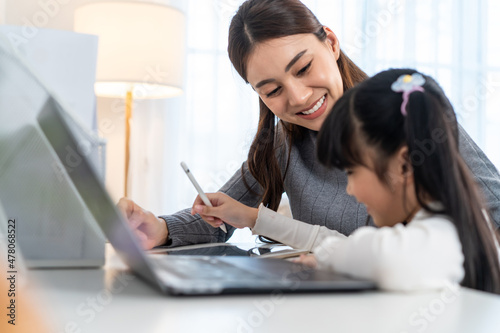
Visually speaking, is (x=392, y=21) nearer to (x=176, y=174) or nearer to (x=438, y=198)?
(x=176, y=174)

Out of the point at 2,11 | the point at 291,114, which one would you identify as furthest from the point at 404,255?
the point at 2,11

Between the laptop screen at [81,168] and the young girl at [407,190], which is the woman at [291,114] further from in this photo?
the laptop screen at [81,168]

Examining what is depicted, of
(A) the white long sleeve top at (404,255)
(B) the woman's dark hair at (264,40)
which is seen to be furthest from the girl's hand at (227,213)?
(A) the white long sleeve top at (404,255)

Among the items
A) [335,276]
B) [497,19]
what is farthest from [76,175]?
[497,19]

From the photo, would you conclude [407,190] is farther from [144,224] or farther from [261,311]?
[144,224]

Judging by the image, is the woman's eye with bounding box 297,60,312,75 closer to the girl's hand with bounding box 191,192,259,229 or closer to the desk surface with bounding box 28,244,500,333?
the girl's hand with bounding box 191,192,259,229

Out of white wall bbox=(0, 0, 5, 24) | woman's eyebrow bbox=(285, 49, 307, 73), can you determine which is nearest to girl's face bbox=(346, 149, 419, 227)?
woman's eyebrow bbox=(285, 49, 307, 73)

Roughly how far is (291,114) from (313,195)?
8.2 inches

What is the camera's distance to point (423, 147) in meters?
0.63

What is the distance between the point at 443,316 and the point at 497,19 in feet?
10.5

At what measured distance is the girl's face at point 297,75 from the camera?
1.11m

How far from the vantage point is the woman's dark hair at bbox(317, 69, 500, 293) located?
582 mm

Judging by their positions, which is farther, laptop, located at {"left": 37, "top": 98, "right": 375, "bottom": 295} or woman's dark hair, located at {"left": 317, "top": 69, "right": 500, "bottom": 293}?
woman's dark hair, located at {"left": 317, "top": 69, "right": 500, "bottom": 293}

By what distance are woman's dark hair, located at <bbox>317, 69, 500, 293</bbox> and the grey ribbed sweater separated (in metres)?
0.29
